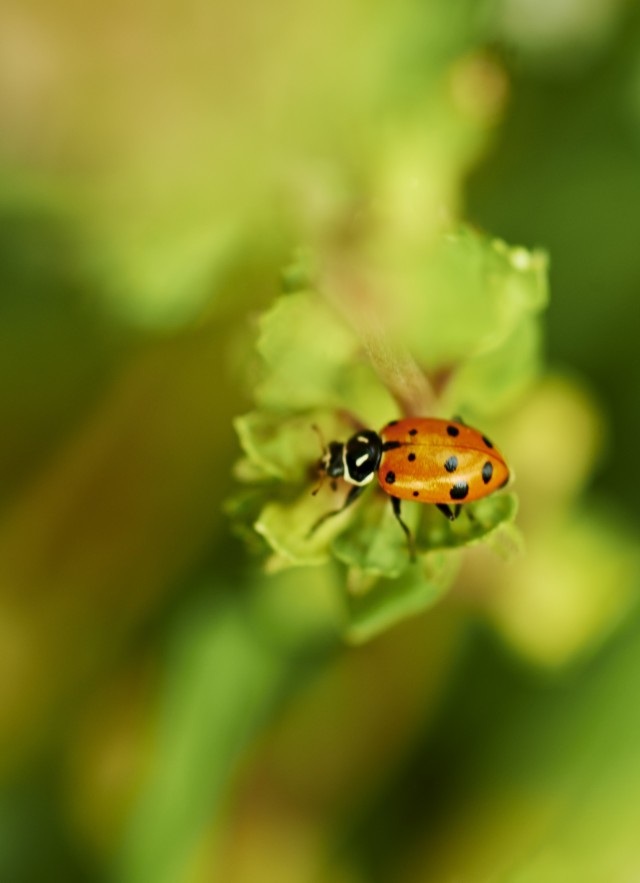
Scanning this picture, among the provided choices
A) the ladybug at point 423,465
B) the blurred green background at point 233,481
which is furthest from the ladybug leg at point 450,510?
the blurred green background at point 233,481

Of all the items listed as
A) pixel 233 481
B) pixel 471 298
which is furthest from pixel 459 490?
pixel 233 481

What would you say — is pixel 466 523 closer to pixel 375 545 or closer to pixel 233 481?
pixel 375 545

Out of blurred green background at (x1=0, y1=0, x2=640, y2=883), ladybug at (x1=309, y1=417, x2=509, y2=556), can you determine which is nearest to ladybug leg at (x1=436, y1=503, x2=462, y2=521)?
ladybug at (x1=309, y1=417, x2=509, y2=556)

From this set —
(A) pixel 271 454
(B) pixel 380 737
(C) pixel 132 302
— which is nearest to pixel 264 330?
(A) pixel 271 454

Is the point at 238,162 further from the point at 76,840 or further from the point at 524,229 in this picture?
the point at 76,840

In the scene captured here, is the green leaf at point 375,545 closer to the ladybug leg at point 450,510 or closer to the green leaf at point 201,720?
the ladybug leg at point 450,510

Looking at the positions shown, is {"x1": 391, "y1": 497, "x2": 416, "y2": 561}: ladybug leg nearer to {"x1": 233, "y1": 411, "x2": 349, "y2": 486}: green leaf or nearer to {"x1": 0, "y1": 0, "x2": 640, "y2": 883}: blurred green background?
{"x1": 233, "y1": 411, "x2": 349, "y2": 486}: green leaf

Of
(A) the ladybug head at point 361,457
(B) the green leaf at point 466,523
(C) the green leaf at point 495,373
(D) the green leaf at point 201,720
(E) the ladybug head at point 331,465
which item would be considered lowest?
(D) the green leaf at point 201,720
